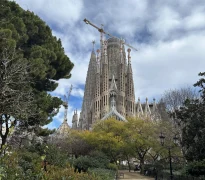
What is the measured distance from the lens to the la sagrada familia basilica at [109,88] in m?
70.4

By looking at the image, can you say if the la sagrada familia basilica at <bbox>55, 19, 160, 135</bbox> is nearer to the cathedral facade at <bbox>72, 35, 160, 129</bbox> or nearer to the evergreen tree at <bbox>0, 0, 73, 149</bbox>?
the cathedral facade at <bbox>72, 35, 160, 129</bbox>

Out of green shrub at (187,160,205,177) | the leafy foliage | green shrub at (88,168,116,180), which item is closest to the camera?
green shrub at (88,168,116,180)

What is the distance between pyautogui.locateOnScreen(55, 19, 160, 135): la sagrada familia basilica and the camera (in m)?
70.4

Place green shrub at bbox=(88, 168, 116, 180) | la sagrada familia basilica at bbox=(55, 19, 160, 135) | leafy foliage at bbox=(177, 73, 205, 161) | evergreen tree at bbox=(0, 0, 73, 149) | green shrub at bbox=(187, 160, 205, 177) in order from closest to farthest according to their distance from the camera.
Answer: green shrub at bbox=(88, 168, 116, 180) → evergreen tree at bbox=(0, 0, 73, 149) → green shrub at bbox=(187, 160, 205, 177) → leafy foliage at bbox=(177, 73, 205, 161) → la sagrada familia basilica at bbox=(55, 19, 160, 135)

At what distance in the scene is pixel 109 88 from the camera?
241ft

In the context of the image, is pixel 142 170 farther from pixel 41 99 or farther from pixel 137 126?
pixel 41 99

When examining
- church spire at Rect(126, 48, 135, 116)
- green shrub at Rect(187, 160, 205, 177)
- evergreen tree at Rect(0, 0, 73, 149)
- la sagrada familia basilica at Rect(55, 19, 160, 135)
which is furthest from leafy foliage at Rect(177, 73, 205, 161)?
church spire at Rect(126, 48, 135, 116)

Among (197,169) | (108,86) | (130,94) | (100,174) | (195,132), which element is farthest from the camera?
(130,94)

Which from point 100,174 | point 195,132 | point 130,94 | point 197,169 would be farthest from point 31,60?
point 130,94

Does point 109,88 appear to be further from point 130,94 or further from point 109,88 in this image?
point 130,94

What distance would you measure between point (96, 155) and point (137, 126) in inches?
463

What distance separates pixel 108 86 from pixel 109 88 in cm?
73

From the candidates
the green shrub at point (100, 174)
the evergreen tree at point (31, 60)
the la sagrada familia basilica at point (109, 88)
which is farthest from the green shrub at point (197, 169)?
the la sagrada familia basilica at point (109, 88)

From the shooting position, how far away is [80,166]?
17.2 m
